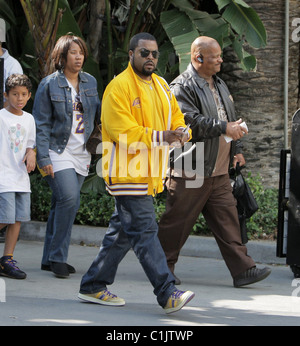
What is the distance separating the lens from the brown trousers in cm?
689

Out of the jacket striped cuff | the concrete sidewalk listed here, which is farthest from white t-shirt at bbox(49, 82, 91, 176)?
the jacket striped cuff

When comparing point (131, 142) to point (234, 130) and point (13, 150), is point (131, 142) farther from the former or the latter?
point (13, 150)

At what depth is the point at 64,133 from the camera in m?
7.10

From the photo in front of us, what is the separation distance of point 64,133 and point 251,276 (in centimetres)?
201

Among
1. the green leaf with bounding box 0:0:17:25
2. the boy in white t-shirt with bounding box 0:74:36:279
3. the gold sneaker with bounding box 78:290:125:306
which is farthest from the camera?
the green leaf with bounding box 0:0:17:25

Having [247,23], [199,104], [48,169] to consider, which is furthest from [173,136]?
[247,23]

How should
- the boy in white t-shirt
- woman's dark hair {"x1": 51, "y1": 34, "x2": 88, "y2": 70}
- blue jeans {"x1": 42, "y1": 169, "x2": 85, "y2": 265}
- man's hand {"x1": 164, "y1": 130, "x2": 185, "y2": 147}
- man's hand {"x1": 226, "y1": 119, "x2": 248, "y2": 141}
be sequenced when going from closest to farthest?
man's hand {"x1": 164, "y1": 130, "x2": 185, "y2": 147} → man's hand {"x1": 226, "y1": 119, "x2": 248, "y2": 141} → the boy in white t-shirt → blue jeans {"x1": 42, "y1": 169, "x2": 85, "y2": 265} → woman's dark hair {"x1": 51, "y1": 34, "x2": 88, "y2": 70}

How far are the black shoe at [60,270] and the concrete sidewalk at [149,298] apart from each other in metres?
0.05

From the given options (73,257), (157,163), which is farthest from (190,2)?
(157,163)

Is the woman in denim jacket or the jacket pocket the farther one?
the jacket pocket

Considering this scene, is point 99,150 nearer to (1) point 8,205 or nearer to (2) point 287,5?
(1) point 8,205

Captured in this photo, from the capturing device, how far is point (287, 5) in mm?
9945

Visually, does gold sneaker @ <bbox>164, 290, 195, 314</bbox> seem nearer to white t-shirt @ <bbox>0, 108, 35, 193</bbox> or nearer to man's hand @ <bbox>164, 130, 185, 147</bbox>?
man's hand @ <bbox>164, 130, 185, 147</bbox>

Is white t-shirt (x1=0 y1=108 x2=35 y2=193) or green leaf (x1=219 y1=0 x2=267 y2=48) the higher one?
green leaf (x1=219 y1=0 x2=267 y2=48)
